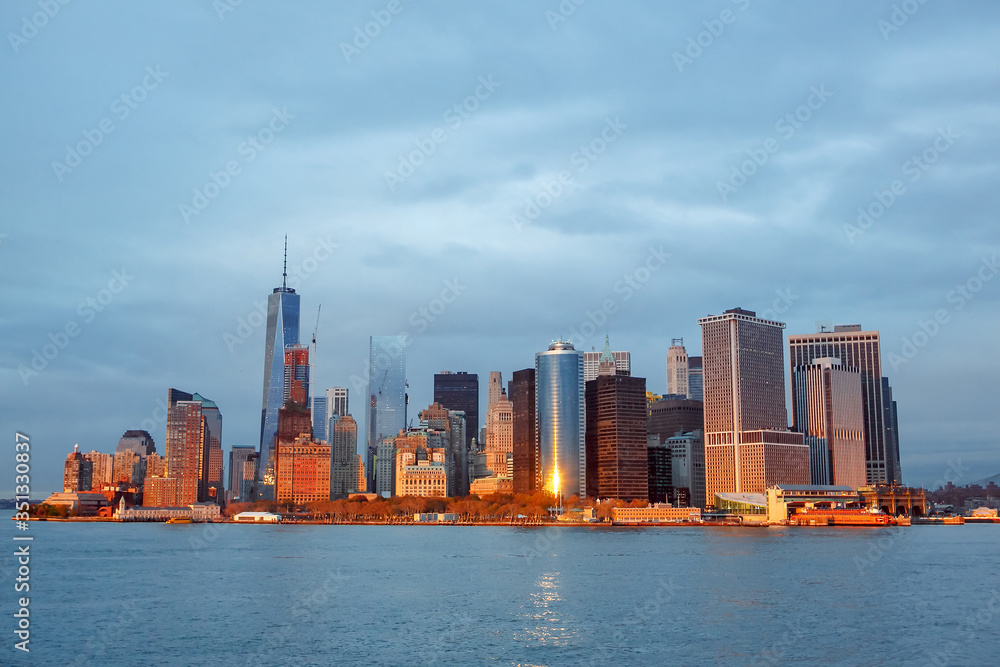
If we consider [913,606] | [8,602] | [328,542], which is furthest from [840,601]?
[328,542]

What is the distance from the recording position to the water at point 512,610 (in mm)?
52125

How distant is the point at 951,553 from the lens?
129250mm

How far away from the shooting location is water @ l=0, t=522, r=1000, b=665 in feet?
171

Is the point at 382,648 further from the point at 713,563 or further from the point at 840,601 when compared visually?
the point at 713,563

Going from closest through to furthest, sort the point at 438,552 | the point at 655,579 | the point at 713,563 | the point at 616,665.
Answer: the point at 616,665 → the point at 655,579 → the point at 713,563 → the point at 438,552

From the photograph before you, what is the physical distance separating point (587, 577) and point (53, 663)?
51.9 metres

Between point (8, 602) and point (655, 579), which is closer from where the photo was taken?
point (8, 602)

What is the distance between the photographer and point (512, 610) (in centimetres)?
6731

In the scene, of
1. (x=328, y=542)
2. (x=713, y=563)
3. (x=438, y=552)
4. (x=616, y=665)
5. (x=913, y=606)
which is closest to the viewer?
(x=616, y=665)

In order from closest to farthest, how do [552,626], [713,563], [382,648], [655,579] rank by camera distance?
[382,648], [552,626], [655,579], [713,563]

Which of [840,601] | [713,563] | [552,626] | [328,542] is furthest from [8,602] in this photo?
[328,542]

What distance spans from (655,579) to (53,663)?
172 ft

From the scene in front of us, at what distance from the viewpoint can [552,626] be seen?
2388 inches

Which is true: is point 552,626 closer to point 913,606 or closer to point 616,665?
point 616,665
